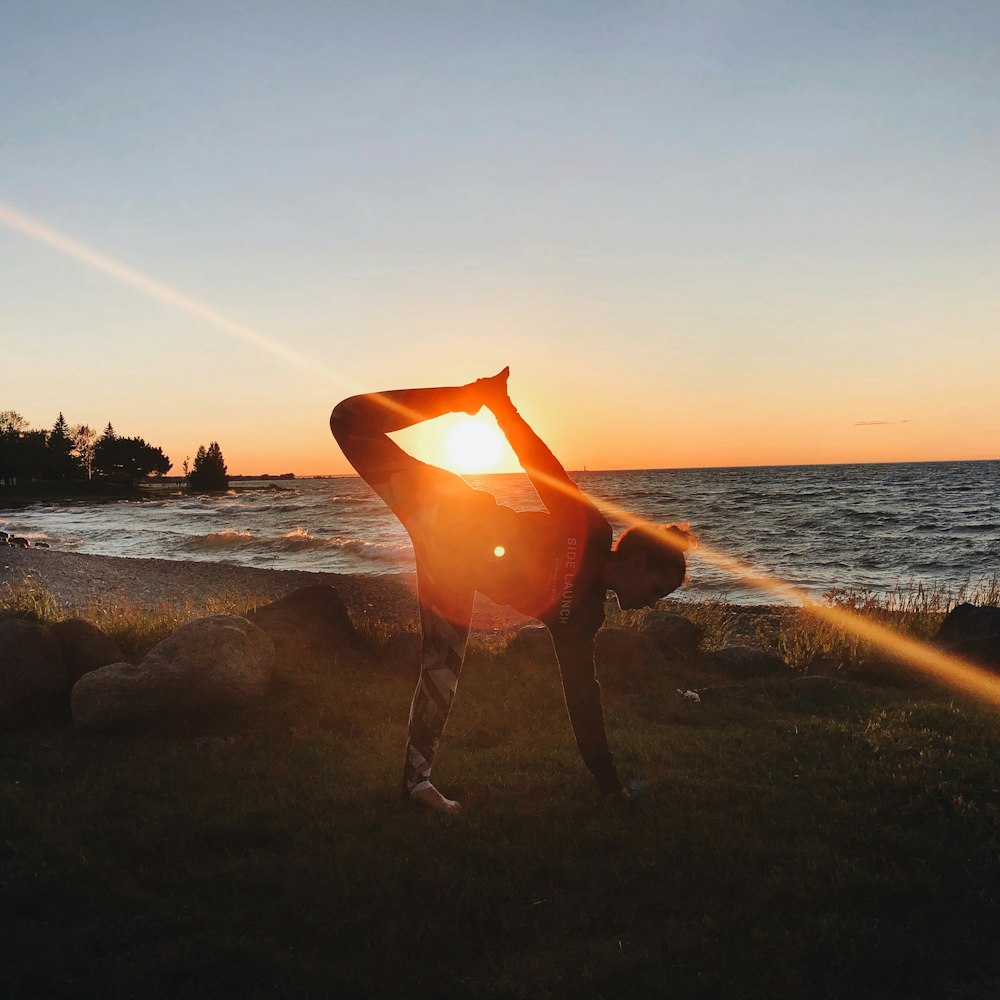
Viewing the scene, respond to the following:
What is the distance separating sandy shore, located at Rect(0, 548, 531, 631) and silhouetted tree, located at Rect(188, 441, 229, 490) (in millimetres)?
98834

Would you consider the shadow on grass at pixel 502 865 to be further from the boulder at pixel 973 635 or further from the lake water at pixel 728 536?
the lake water at pixel 728 536

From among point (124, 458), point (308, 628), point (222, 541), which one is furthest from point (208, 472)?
point (308, 628)

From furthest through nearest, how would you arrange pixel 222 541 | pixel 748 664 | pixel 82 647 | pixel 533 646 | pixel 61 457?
pixel 61 457, pixel 222 541, pixel 748 664, pixel 533 646, pixel 82 647

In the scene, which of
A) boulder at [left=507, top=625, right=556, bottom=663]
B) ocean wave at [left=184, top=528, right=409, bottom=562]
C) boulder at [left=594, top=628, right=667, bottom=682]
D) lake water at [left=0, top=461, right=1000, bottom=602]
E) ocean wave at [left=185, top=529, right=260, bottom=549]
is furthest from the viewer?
ocean wave at [left=185, top=529, right=260, bottom=549]

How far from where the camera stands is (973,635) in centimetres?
1197

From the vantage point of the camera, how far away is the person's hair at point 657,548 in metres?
4.91

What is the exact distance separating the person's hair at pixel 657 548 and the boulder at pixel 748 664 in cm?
702

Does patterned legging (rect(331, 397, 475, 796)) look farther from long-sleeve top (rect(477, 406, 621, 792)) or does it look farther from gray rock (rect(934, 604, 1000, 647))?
gray rock (rect(934, 604, 1000, 647))

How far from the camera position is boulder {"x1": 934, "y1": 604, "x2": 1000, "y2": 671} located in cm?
1129

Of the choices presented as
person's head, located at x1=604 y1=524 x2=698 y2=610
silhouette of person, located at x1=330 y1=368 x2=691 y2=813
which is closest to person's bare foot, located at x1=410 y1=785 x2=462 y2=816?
silhouette of person, located at x1=330 y1=368 x2=691 y2=813

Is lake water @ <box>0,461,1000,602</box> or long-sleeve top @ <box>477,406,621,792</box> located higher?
long-sleeve top @ <box>477,406,621,792</box>

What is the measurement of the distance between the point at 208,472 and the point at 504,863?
431 ft

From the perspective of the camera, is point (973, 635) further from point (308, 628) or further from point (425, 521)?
point (425, 521)

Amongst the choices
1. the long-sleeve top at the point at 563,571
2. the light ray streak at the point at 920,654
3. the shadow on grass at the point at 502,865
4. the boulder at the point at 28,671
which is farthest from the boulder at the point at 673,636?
the boulder at the point at 28,671
